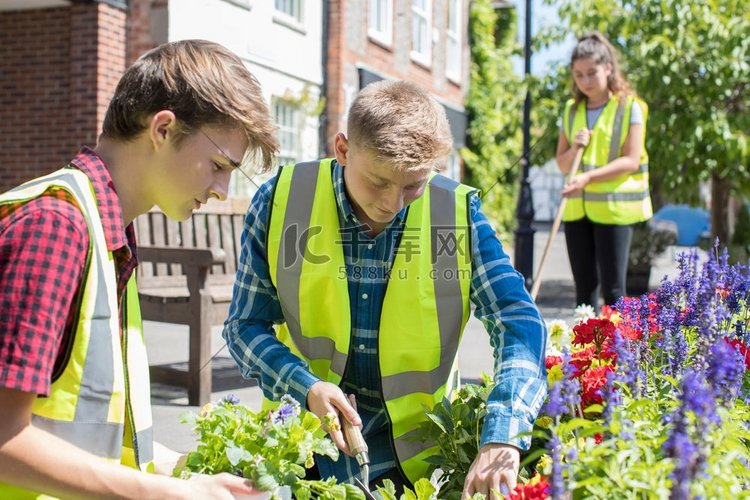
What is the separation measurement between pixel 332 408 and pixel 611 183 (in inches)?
154

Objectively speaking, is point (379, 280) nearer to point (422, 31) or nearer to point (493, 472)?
point (493, 472)

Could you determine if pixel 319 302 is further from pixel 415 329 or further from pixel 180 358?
pixel 180 358

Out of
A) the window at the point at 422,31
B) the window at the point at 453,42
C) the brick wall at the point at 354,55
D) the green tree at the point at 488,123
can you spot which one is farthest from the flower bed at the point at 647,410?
the window at the point at 453,42

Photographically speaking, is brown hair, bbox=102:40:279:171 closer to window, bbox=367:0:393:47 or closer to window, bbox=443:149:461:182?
window, bbox=367:0:393:47

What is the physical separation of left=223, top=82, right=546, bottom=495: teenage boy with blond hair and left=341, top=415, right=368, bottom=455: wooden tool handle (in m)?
0.21

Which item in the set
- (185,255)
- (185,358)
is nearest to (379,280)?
(185,255)

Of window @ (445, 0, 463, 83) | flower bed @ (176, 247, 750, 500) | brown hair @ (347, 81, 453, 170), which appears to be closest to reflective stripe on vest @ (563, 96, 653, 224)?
flower bed @ (176, 247, 750, 500)

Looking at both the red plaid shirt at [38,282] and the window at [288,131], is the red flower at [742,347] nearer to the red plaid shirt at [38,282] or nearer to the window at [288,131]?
the red plaid shirt at [38,282]

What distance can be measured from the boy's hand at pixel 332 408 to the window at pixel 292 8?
41.9ft

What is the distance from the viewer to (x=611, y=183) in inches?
223

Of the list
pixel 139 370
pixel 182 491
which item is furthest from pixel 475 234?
pixel 182 491

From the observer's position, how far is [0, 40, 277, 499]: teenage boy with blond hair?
1452 mm

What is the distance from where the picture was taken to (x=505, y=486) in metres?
1.95

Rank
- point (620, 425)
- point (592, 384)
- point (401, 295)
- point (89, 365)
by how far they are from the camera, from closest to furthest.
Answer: point (620, 425)
point (89, 365)
point (592, 384)
point (401, 295)
